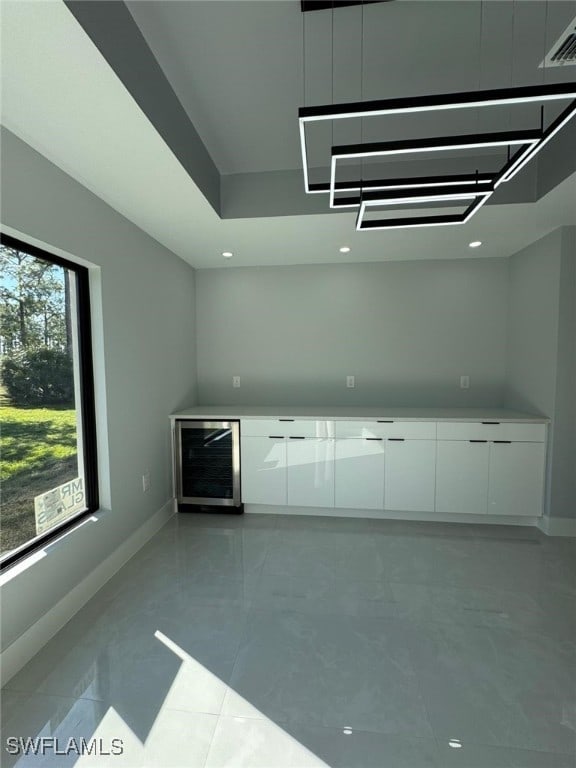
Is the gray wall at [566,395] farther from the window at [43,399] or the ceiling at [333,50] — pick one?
the window at [43,399]

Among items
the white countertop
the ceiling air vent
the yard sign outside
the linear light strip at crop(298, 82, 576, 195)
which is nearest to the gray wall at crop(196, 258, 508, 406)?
the white countertop

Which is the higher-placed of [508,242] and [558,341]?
[508,242]

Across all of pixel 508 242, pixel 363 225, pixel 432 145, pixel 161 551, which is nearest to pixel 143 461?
pixel 161 551

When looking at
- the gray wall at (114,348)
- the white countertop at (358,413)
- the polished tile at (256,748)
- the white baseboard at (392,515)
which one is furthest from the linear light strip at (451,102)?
the white baseboard at (392,515)

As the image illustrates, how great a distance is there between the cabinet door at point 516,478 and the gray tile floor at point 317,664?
415mm

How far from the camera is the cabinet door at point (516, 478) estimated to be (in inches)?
118

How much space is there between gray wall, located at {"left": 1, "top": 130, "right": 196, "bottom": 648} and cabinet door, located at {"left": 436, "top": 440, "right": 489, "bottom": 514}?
2447mm

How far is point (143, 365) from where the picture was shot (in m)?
2.84

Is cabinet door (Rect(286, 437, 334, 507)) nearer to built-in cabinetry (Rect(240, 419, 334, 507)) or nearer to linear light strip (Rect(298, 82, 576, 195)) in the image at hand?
built-in cabinetry (Rect(240, 419, 334, 507))

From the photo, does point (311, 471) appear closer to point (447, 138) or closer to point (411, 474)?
point (411, 474)

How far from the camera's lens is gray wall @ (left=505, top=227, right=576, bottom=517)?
2779mm

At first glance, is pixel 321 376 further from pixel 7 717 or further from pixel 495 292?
pixel 7 717

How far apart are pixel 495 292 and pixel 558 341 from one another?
3.05ft

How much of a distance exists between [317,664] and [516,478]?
2.29m
